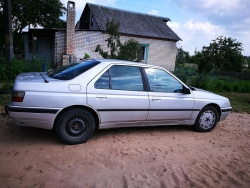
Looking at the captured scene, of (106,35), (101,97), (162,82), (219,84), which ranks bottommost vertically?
(219,84)

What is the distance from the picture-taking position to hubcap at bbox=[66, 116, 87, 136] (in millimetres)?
3279

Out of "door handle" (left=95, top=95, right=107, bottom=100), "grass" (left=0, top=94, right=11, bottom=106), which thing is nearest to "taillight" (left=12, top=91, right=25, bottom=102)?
"door handle" (left=95, top=95, right=107, bottom=100)

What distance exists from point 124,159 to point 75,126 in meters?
1.00

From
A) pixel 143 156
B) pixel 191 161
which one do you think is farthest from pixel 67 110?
pixel 191 161

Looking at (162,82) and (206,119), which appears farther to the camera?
(206,119)

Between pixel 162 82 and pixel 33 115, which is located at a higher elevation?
pixel 162 82

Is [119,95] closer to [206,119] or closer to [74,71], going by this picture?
[74,71]

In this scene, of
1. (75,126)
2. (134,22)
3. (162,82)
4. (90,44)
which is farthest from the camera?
(134,22)

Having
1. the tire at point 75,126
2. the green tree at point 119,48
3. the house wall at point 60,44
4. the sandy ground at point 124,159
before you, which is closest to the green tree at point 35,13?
the house wall at point 60,44

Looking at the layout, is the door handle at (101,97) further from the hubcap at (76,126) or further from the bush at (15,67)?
the bush at (15,67)

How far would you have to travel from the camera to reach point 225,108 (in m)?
4.54

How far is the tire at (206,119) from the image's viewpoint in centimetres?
437

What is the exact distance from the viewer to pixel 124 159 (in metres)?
3.07

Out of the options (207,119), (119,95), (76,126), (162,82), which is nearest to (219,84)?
(207,119)
